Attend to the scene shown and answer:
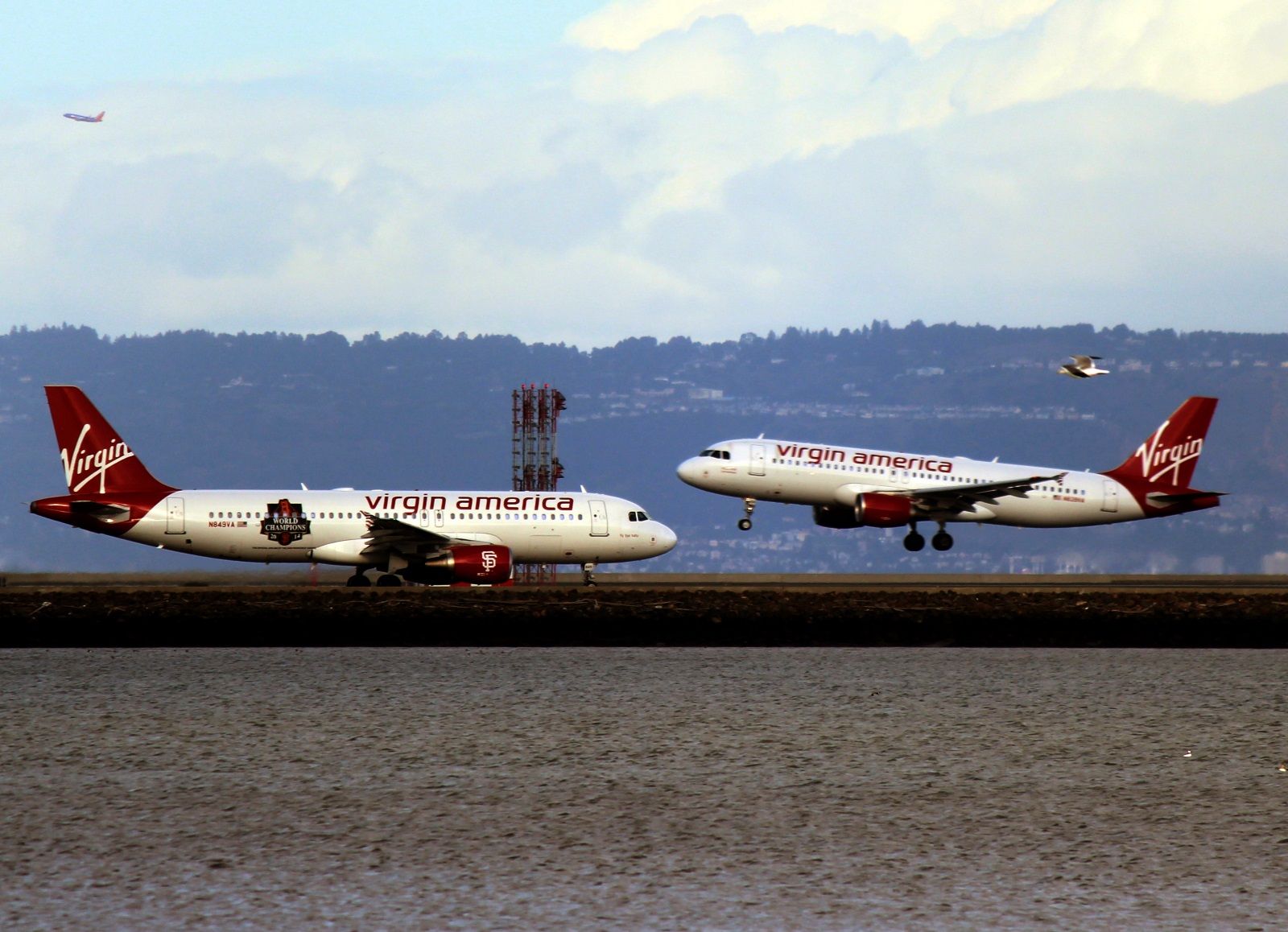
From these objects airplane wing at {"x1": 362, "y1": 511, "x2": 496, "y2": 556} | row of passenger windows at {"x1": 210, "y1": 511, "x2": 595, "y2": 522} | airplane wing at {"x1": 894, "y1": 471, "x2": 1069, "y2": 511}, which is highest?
airplane wing at {"x1": 894, "y1": 471, "x2": 1069, "y2": 511}

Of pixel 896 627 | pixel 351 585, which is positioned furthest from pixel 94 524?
pixel 896 627

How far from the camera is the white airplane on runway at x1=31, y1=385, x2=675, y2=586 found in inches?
2160

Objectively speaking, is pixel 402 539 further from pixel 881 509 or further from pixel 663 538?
pixel 881 509

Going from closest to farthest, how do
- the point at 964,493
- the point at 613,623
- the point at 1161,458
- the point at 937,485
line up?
1. the point at 613,623
2. the point at 964,493
3. the point at 937,485
4. the point at 1161,458

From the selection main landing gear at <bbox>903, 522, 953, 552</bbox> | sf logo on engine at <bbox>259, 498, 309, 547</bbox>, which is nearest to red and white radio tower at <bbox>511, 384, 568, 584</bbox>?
main landing gear at <bbox>903, 522, 953, 552</bbox>

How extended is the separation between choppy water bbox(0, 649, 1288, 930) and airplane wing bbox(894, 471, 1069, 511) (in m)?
42.7

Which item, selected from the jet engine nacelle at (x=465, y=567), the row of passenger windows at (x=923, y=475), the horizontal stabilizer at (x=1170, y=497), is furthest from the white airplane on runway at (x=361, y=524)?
the horizontal stabilizer at (x=1170, y=497)

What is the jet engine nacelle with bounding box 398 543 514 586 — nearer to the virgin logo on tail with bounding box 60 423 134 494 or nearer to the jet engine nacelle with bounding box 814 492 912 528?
the virgin logo on tail with bounding box 60 423 134 494

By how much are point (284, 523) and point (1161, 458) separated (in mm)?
41805

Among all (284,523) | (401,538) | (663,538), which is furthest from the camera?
(663,538)

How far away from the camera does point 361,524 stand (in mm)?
56594

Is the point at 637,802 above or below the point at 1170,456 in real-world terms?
below

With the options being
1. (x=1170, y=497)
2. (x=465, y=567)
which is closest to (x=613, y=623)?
(x=465, y=567)

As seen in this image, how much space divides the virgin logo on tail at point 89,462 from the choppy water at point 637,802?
34.7m
